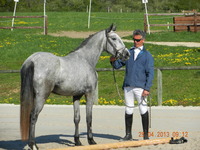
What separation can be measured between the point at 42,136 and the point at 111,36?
2385 mm

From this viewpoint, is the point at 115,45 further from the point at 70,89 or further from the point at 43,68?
the point at 43,68

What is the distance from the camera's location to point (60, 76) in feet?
27.8

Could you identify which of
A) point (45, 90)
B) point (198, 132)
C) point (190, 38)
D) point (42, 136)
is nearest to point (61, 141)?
point (42, 136)

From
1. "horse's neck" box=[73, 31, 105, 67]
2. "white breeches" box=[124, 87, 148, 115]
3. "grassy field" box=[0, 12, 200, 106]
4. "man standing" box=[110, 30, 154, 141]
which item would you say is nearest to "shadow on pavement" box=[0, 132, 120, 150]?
"white breeches" box=[124, 87, 148, 115]

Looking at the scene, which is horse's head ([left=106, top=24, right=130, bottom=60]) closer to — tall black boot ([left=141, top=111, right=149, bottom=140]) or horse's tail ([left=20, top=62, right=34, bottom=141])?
tall black boot ([left=141, top=111, right=149, bottom=140])

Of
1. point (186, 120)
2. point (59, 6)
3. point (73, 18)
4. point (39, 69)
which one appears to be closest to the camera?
point (39, 69)

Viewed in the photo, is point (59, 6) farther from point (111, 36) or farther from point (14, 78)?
point (111, 36)

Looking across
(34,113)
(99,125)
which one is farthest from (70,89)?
(99,125)

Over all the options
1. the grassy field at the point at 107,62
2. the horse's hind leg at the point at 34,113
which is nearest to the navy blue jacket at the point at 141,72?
the horse's hind leg at the point at 34,113

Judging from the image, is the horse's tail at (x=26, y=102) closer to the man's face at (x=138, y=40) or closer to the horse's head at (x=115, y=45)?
the horse's head at (x=115, y=45)

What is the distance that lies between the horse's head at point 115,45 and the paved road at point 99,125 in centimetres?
154

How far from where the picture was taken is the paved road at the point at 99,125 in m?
9.52

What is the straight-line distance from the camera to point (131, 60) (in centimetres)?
911

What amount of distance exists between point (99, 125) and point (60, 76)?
3.10 metres
